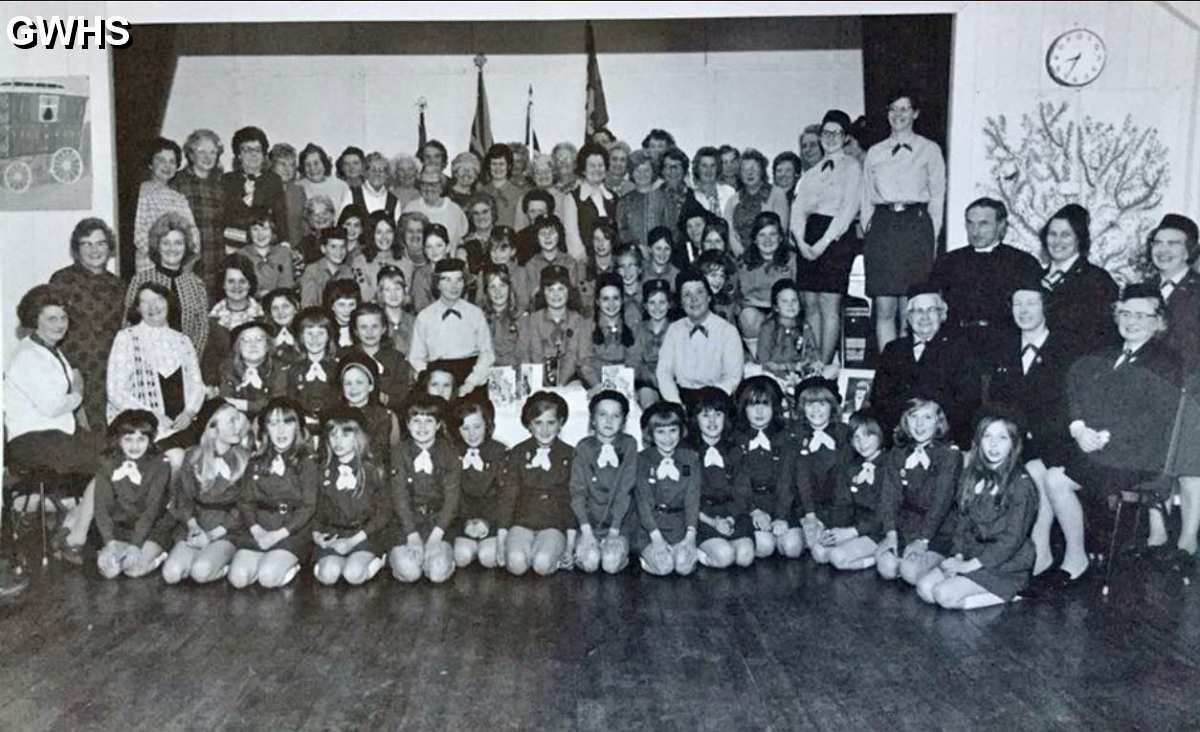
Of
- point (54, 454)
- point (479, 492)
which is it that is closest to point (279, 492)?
point (479, 492)

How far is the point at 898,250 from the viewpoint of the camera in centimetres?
602

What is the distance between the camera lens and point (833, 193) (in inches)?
257

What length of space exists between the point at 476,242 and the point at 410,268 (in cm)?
47

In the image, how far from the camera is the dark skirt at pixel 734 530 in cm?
511

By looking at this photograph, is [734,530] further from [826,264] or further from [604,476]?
[826,264]

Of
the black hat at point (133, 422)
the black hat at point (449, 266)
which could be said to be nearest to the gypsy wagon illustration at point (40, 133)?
the black hat at point (133, 422)

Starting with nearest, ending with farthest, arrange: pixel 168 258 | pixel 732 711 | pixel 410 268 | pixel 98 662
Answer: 1. pixel 732 711
2. pixel 98 662
3. pixel 168 258
4. pixel 410 268

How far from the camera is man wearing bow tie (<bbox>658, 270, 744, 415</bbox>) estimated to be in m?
5.86

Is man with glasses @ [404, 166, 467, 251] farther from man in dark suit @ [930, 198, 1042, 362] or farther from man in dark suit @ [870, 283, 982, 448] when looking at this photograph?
man in dark suit @ [930, 198, 1042, 362]

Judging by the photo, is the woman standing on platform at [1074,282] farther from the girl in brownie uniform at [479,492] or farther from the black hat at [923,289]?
the girl in brownie uniform at [479,492]

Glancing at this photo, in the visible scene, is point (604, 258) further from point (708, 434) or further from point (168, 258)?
point (168, 258)

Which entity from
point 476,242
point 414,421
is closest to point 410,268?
point 476,242

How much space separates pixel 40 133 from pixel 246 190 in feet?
3.75

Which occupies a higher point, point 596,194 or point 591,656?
point 596,194
